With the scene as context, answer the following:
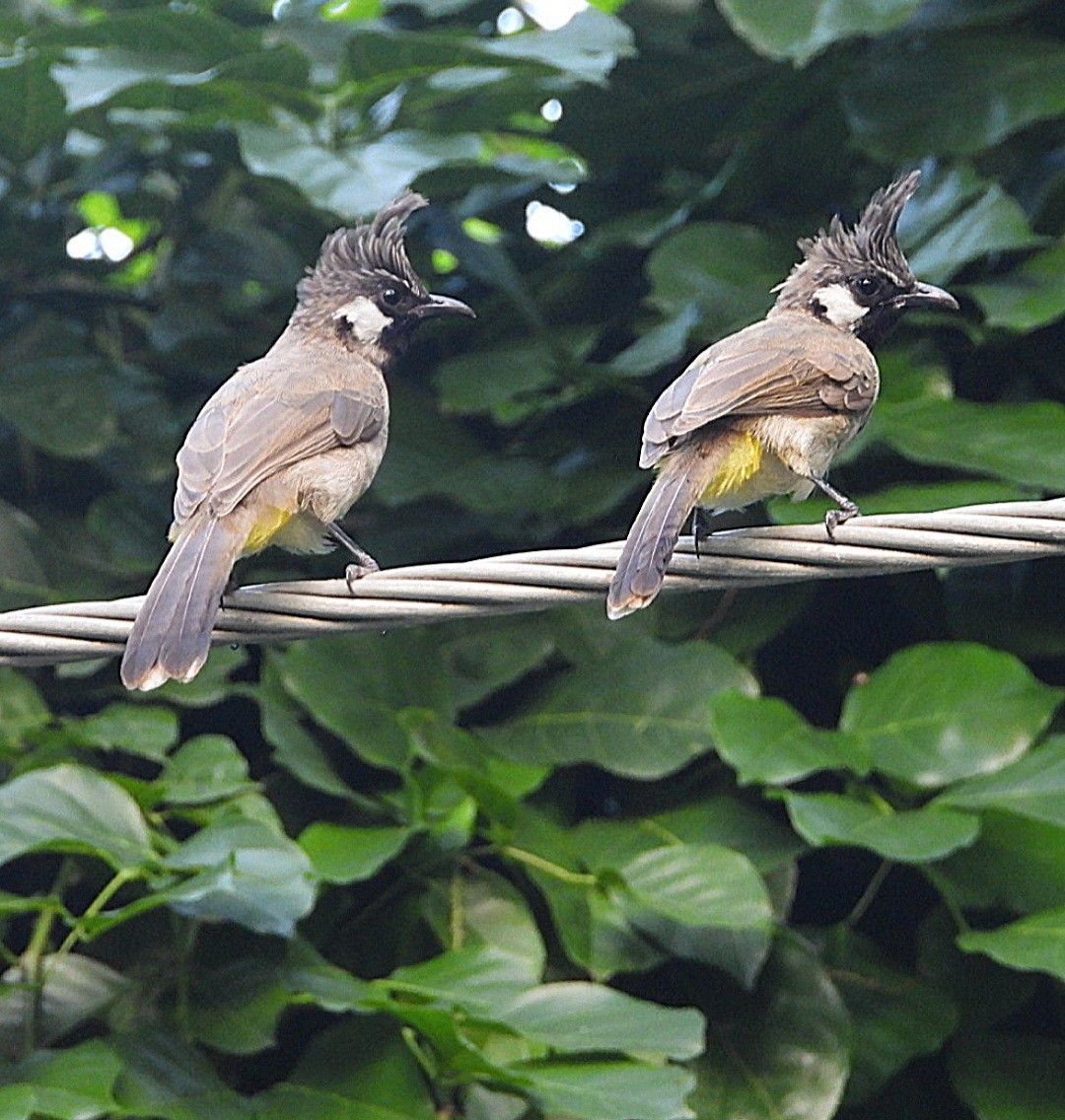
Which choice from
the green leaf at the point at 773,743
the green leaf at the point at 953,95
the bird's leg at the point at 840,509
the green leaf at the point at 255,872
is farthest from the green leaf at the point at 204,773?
the green leaf at the point at 953,95

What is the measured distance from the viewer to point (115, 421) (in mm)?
3947

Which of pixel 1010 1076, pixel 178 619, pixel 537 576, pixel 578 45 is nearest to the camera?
pixel 537 576

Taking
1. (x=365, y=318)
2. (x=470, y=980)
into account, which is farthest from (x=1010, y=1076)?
(x=365, y=318)

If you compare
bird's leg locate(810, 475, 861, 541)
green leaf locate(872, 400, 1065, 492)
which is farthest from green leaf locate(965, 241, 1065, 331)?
bird's leg locate(810, 475, 861, 541)

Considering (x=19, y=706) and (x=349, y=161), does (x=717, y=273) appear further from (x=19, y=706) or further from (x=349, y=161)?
(x=19, y=706)

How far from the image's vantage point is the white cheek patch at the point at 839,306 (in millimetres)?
3154

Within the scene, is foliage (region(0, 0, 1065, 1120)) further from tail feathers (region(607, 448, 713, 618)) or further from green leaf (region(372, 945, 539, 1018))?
tail feathers (region(607, 448, 713, 618))

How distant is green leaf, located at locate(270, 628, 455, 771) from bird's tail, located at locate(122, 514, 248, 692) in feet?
2.63

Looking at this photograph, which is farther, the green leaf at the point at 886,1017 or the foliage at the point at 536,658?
the green leaf at the point at 886,1017

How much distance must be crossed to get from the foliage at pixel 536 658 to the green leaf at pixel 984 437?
0.03 ft

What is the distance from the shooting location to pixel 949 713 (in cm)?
309

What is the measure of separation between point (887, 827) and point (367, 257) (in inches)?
61.9

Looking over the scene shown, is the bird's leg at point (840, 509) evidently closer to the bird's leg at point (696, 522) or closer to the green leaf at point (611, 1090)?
the bird's leg at point (696, 522)

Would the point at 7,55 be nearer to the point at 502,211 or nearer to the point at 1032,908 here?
the point at 502,211
